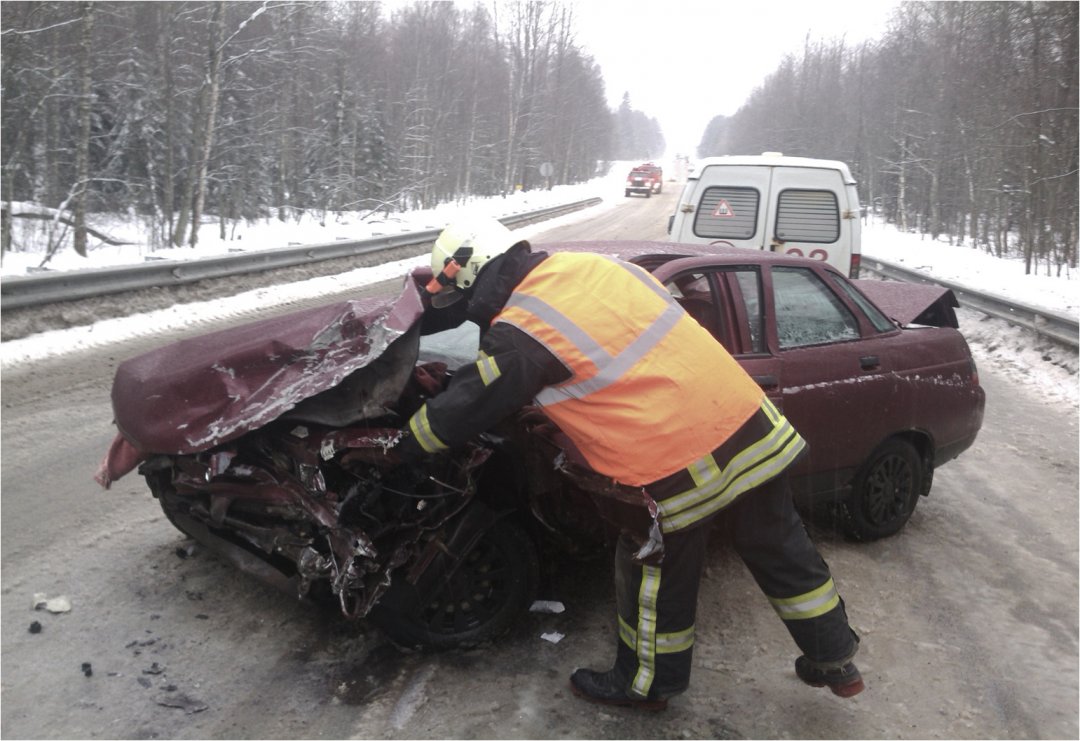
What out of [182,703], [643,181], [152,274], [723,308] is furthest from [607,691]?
[643,181]

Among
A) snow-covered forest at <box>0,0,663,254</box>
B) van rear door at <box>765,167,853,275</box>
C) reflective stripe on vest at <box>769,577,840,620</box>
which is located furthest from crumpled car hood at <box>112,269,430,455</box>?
snow-covered forest at <box>0,0,663,254</box>

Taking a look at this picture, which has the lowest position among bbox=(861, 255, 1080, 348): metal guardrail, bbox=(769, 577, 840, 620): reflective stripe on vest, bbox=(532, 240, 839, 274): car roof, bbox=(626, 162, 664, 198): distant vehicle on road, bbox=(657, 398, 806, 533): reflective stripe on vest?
bbox=(769, 577, 840, 620): reflective stripe on vest

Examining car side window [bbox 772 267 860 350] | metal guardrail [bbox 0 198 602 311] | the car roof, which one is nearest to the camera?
the car roof

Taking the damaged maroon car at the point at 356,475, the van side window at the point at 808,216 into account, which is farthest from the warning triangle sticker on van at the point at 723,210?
the damaged maroon car at the point at 356,475

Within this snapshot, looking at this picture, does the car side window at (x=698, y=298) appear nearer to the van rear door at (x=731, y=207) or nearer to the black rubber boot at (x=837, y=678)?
the black rubber boot at (x=837, y=678)

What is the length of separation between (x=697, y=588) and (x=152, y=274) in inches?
384

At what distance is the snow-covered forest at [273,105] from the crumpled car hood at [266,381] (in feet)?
37.1

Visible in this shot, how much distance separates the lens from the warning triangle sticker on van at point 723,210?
31.7 ft

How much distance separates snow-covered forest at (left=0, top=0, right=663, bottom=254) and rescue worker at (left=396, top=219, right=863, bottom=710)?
40.3 feet

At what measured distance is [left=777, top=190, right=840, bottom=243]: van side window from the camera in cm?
950

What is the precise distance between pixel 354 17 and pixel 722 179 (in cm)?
2911

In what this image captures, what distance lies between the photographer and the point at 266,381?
325 cm

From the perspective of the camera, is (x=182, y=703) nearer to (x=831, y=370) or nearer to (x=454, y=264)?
(x=454, y=264)

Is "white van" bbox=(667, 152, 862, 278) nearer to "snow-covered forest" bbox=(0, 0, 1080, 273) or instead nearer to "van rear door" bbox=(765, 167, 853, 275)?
"van rear door" bbox=(765, 167, 853, 275)
